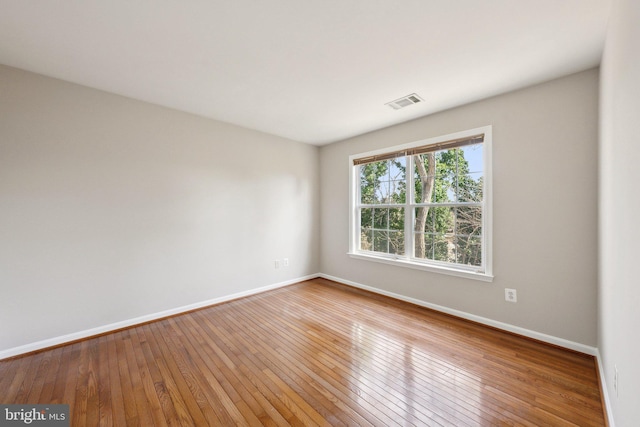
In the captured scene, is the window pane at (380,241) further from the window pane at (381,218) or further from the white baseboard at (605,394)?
the white baseboard at (605,394)

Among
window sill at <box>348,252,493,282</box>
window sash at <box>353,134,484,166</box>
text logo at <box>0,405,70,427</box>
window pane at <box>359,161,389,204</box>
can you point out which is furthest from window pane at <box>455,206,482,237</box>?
text logo at <box>0,405,70,427</box>

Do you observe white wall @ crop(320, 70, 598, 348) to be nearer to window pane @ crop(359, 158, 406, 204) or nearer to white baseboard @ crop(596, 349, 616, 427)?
white baseboard @ crop(596, 349, 616, 427)

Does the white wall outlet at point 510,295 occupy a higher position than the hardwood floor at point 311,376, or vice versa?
the white wall outlet at point 510,295

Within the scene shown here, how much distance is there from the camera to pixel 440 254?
323cm

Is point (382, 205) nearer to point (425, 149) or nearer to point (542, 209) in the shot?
point (425, 149)

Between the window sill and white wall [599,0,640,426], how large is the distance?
1.01 meters

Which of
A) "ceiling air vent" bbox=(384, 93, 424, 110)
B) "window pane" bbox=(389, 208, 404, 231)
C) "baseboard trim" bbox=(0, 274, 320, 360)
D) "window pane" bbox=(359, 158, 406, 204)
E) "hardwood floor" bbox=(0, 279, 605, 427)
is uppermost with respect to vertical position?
"ceiling air vent" bbox=(384, 93, 424, 110)

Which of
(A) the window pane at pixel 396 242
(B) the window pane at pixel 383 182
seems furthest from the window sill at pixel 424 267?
(B) the window pane at pixel 383 182

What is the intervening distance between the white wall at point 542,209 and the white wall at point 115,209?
2.77 meters

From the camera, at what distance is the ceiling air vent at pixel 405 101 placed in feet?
9.07

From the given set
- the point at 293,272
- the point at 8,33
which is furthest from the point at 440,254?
the point at 8,33

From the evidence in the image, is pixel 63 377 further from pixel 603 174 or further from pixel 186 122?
pixel 603 174

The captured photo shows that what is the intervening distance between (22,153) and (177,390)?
2.45 m

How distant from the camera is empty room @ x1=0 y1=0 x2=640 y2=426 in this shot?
1.60 meters
